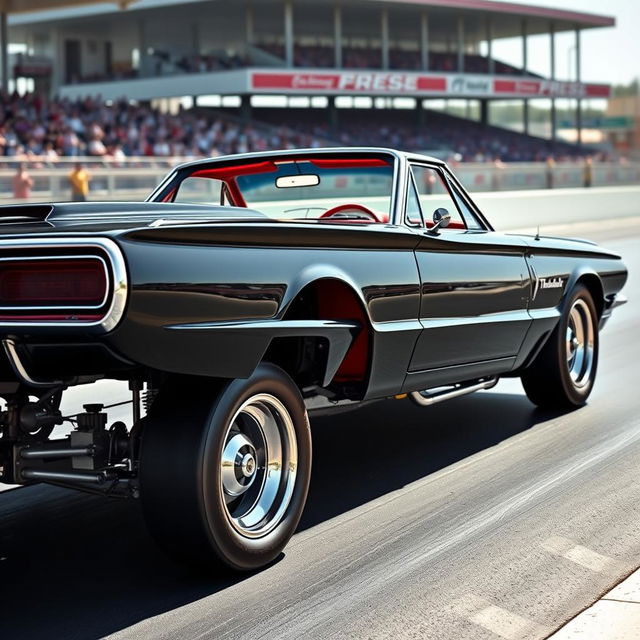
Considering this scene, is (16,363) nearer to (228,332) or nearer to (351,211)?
(228,332)

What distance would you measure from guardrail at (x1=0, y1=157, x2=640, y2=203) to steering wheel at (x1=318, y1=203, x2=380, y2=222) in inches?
607

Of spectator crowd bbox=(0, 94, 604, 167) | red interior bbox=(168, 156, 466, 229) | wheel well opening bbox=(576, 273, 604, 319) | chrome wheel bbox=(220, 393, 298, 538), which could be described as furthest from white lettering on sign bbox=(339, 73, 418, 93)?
chrome wheel bbox=(220, 393, 298, 538)

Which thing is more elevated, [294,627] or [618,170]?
[618,170]

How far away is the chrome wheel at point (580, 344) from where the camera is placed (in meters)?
7.47

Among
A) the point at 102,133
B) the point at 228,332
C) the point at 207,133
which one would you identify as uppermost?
the point at 207,133

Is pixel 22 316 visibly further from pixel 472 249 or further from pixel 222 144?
pixel 222 144

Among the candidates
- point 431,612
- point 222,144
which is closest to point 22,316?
point 431,612

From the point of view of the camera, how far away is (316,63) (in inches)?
2318

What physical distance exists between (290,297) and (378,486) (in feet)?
5.21

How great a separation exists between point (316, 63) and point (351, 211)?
53978mm

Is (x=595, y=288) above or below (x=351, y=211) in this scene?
below

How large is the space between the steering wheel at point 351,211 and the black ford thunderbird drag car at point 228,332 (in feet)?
0.04

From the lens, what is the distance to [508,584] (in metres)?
4.30

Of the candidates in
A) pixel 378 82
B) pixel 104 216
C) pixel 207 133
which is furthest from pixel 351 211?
pixel 378 82
